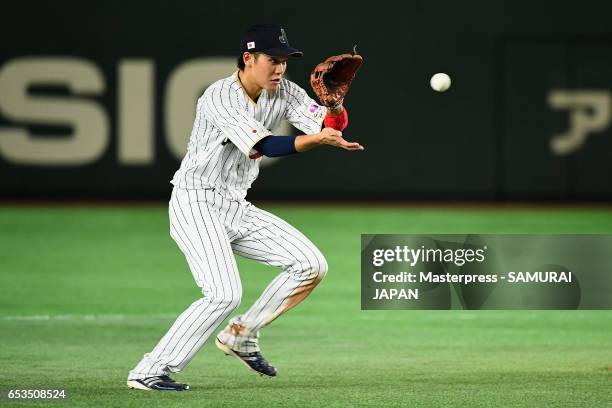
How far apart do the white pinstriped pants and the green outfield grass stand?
25cm

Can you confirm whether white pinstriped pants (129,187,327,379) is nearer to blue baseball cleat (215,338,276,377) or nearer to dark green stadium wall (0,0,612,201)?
blue baseball cleat (215,338,276,377)

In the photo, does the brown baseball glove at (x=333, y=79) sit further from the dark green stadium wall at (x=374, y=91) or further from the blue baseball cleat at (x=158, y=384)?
the dark green stadium wall at (x=374, y=91)

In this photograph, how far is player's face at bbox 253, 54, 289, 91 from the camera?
7.42 meters

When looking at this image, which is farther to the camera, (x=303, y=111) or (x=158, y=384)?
(x=303, y=111)

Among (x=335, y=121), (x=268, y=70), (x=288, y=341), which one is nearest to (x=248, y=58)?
(x=268, y=70)

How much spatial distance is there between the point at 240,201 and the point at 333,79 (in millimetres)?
868

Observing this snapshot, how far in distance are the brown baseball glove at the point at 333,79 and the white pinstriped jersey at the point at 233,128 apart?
8.6 inches

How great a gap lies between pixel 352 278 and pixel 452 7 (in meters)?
7.26

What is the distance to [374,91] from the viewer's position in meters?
19.2

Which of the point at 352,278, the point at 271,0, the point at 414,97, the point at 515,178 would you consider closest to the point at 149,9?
the point at 271,0

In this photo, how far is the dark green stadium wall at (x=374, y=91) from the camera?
19.0 metres

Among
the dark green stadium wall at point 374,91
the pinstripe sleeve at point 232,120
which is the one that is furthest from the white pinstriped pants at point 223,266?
the dark green stadium wall at point 374,91

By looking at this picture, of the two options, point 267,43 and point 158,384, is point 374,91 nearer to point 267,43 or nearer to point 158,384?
point 267,43

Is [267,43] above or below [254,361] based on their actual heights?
above
